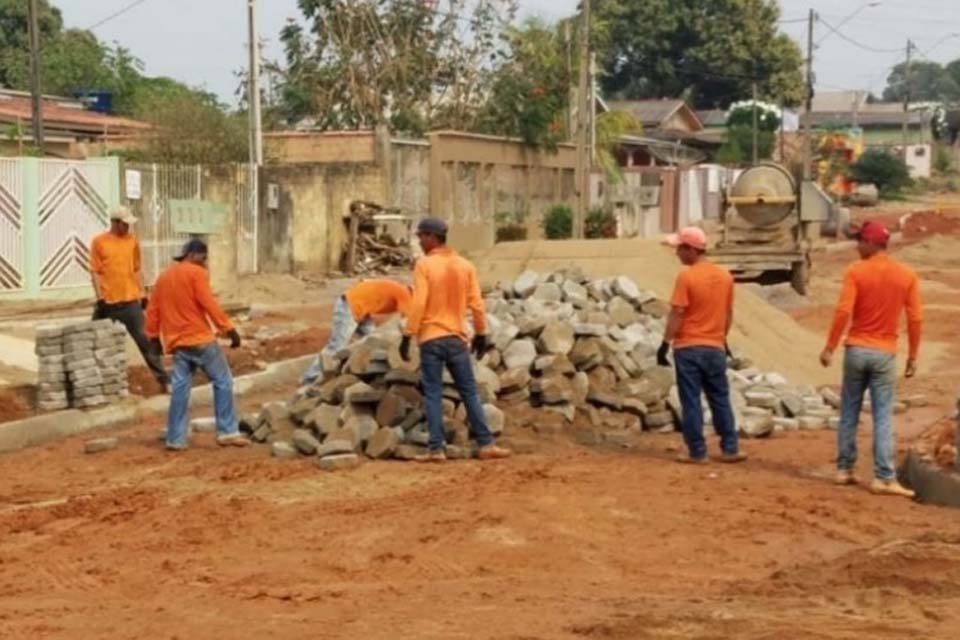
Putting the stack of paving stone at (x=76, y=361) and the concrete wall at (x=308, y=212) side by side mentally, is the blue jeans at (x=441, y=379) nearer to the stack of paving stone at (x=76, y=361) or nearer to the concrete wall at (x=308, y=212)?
the stack of paving stone at (x=76, y=361)

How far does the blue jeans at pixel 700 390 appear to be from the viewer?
37.2ft

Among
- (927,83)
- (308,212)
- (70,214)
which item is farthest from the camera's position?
(927,83)

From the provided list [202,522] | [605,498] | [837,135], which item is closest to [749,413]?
[605,498]

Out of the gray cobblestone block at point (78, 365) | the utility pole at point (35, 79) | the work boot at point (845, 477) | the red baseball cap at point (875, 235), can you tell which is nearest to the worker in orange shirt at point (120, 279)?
the gray cobblestone block at point (78, 365)

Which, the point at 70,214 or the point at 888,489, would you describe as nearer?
the point at 888,489

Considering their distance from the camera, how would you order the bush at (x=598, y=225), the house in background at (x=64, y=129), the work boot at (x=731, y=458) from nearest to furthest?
1. the work boot at (x=731, y=458)
2. the house in background at (x=64, y=129)
3. the bush at (x=598, y=225)

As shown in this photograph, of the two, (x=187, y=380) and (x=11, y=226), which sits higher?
(x=11, y=226)

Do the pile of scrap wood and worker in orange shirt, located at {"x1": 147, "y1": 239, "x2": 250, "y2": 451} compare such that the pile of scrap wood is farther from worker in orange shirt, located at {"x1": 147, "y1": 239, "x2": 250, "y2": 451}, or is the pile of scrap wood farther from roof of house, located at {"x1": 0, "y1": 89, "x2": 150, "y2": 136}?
worker in orange shirt, located at {"x1": 147, "y1": 239, "x2": 250, "y2": 451}

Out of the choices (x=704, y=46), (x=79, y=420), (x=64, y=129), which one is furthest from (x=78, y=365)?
(x=704, y=46)

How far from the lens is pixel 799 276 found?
1159 inches

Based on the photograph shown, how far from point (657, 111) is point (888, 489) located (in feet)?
216

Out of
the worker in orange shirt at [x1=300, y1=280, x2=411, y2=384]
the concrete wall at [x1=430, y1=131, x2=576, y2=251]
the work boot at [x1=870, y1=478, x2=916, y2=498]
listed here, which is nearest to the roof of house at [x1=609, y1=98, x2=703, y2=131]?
the concrete wall at [x1=430, y1=131, x2=576, y2=251]

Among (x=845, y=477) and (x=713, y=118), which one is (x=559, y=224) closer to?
(x=845, y=477)

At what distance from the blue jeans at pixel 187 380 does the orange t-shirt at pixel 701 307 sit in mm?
3459
